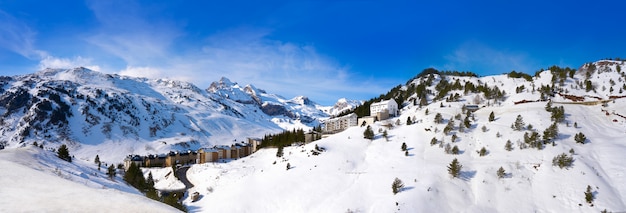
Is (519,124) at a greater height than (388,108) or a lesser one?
lesser

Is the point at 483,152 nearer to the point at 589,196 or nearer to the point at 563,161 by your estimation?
the point at 563,161

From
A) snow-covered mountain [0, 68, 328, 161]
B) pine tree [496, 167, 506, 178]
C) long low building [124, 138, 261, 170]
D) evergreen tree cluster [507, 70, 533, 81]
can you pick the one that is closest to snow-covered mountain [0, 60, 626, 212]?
pine tree [496, 167, 506, 178]

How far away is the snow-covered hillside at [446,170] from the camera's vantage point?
3441cm

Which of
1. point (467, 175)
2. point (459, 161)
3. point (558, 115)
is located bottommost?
point (467, 175)

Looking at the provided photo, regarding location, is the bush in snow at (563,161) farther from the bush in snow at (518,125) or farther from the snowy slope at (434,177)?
the bush in snow at (518,125)

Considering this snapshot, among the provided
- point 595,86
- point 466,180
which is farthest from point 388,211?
point 595,86

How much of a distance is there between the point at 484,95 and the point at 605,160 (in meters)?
39.0

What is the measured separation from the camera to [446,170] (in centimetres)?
4062

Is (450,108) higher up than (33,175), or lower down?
higher up

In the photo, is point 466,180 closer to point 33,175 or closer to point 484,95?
point 33,175

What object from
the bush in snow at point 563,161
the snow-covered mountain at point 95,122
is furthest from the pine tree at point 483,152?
the snow-covered mountain at point 95,122

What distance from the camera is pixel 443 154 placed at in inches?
1815

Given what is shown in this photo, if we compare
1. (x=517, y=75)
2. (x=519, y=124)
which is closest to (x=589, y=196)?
(x=519, y=124)

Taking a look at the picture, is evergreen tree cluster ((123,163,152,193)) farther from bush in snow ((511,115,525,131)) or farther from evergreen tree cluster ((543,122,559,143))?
→ evergreen tree cluster ((543,122,559,143))
